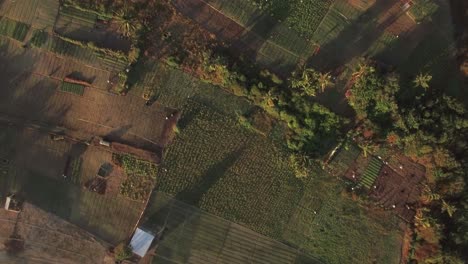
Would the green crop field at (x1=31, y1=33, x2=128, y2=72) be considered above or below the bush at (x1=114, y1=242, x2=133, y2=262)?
above

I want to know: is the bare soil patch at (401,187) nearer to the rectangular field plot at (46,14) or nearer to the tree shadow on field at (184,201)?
the tree shadow on field at (184,201)

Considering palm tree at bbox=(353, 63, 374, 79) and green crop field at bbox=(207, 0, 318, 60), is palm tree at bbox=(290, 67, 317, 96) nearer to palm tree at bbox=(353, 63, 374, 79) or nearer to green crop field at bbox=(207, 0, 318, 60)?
green crop field at bbox=(207, 0, 318, 60)

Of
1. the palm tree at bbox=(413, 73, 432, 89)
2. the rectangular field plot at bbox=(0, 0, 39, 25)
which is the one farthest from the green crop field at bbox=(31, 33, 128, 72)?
A: the palm tree at bbox=(413, 73, 432, 89)

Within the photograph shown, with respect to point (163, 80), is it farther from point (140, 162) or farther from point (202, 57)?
point (140, 162)

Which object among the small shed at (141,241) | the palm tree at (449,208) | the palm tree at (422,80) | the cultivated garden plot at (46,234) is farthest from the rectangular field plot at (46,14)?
the palm tree at (449,208)

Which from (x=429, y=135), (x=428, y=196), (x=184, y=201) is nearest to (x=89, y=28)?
(x=184, y=201)

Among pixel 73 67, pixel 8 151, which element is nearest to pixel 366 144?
pixel 73 67
